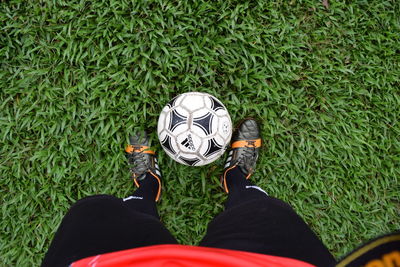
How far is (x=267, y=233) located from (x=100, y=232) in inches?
30.2

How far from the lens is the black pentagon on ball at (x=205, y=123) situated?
66.4 inches

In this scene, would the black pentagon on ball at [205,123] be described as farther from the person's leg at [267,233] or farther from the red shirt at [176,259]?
the red shirt at [176,259]

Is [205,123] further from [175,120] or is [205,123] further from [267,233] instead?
[267,233]

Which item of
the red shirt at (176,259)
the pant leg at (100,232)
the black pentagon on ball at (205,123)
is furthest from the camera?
the black pentagon on ball at (205,123)

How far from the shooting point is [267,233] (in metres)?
1.36

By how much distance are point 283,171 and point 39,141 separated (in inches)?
66.8

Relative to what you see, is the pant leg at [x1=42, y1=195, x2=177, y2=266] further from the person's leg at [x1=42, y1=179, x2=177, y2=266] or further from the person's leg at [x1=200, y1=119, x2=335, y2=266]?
the person's leg at [x1=200, y1=119, x2=335, y2=266]

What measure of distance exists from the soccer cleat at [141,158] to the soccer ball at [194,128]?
256 millimetres

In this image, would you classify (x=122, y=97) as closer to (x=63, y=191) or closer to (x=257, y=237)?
(x=63, y=191)

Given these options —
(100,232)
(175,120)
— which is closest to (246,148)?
(175,120)

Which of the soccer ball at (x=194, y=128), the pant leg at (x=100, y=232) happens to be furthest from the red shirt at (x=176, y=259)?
the soccer ball at (x=194, y=128)

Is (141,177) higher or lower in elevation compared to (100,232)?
lower

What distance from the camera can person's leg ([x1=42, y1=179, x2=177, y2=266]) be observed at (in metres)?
1.25

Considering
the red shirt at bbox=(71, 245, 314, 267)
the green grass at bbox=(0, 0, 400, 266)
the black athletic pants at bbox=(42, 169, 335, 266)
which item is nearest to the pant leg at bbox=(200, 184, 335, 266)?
the black athletic pants at bbox=(42, 169, 335, 266)
